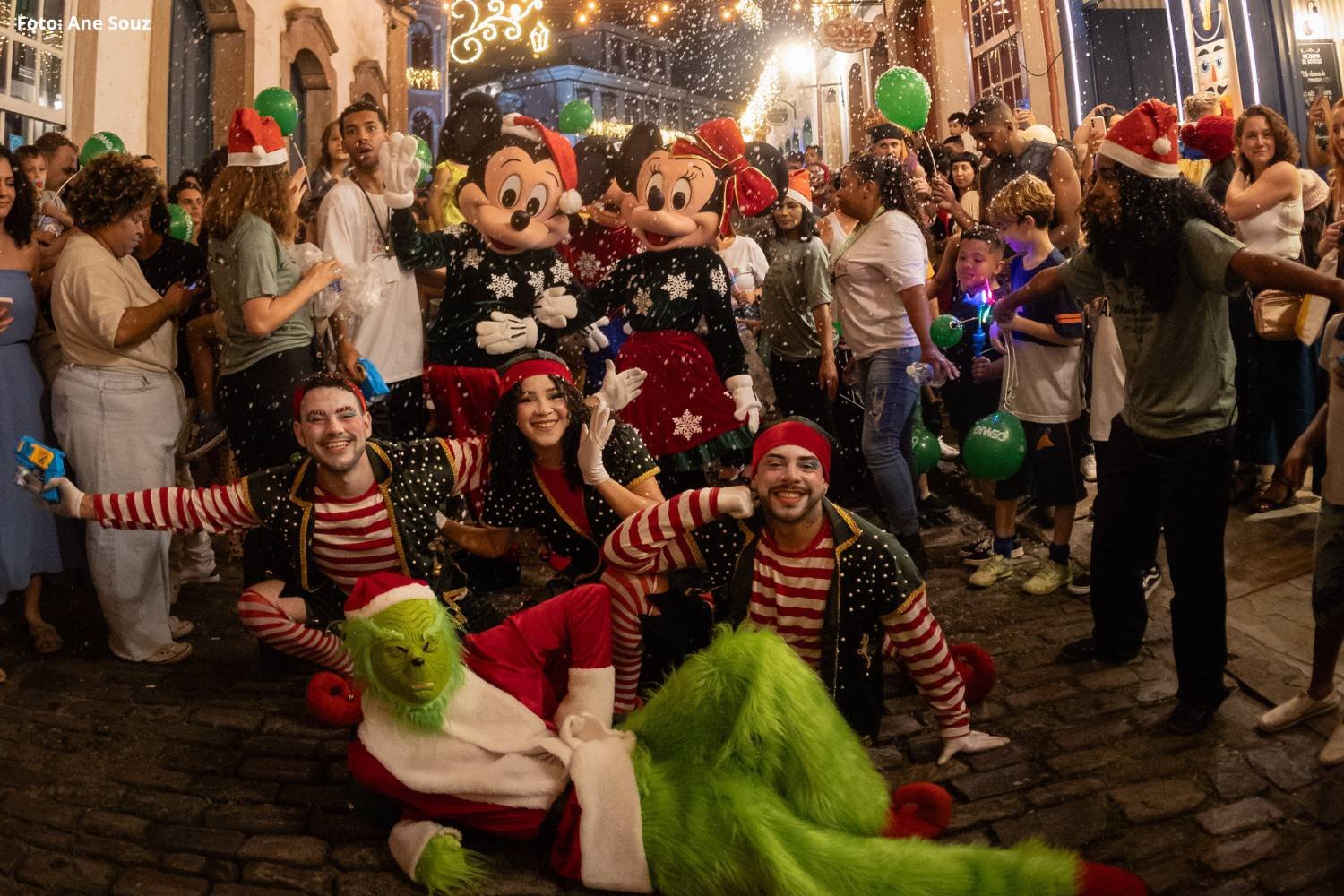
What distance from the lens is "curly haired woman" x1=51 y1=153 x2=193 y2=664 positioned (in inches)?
161

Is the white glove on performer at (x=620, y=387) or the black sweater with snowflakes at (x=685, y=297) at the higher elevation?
the black sweater with snowflakes at (x=685, y=297)

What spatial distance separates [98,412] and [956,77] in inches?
495

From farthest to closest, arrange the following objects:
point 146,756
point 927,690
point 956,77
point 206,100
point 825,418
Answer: point 956,77 → point 206,100 → point 825,418 → point 146,756 → point 927,690

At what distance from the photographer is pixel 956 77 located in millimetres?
14172

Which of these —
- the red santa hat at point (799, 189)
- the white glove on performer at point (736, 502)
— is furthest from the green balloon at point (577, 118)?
the white glove on performer at point (736, 502)

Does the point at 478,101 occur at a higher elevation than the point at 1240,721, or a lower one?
higher

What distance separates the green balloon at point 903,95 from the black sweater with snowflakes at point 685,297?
113 inches

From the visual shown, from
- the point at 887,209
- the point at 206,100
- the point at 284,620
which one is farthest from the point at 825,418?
the point at 206,100

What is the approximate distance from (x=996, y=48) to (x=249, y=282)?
11562 mm

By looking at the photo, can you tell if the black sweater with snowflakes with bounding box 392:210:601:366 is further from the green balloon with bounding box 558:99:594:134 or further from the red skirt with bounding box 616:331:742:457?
the green balloon with bounding box 558:99:594:134

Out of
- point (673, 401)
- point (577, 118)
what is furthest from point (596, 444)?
point (577, 118)

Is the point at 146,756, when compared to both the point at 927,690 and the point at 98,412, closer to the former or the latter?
the point at 98,412

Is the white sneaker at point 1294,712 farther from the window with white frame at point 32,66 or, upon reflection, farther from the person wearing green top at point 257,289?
the window with white frame at point 32,66

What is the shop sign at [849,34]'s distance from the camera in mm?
13141
